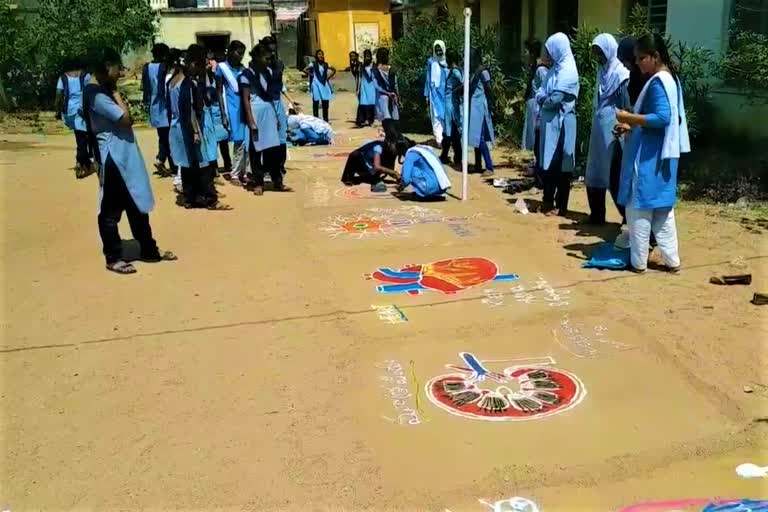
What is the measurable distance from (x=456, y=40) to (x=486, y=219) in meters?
6.76

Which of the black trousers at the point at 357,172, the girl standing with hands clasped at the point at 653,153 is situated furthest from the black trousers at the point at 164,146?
the girl standing with hands clasped at the point at 653,153

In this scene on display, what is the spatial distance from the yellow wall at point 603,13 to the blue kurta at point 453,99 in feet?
8.79

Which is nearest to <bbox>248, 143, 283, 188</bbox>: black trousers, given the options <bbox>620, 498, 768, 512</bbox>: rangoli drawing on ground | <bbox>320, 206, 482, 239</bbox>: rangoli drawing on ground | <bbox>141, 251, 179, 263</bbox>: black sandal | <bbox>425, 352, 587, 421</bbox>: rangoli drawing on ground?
<bbox>320, 206, 482, 239</bbox>: rangoli drawing on ground

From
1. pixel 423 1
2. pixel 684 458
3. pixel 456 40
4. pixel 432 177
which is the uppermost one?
pixel 423 1

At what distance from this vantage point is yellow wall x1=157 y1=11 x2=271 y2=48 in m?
27.8

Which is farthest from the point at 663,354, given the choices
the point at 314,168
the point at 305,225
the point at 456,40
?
the point at 456,40

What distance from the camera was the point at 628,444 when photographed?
2977 millimetres

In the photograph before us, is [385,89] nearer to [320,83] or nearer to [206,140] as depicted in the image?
[320,83]

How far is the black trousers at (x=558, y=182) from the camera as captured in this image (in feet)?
21.0

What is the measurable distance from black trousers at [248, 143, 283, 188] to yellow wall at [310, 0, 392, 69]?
869 inches

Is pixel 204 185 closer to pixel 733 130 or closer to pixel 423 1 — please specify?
pixel 733 130

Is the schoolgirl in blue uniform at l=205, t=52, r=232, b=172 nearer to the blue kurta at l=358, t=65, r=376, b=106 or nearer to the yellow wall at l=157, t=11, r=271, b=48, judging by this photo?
the blue kurta at l=358, t=65, r=376, b=106

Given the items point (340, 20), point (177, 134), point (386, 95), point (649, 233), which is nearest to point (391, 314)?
point (649, 233)

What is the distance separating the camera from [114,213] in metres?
5.20
